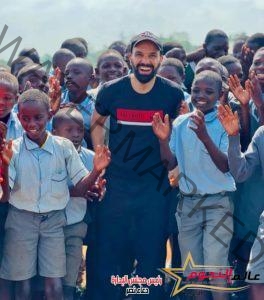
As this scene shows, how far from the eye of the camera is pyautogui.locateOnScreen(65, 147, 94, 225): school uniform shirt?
5406mm

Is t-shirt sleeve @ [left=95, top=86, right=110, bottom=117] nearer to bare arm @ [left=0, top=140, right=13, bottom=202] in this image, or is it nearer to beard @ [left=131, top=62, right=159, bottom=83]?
beard @ [left=131, top=62, right=159, bottom=83]

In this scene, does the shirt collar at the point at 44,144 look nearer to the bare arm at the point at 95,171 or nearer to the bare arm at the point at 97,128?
the bare arm at the point at 95,171

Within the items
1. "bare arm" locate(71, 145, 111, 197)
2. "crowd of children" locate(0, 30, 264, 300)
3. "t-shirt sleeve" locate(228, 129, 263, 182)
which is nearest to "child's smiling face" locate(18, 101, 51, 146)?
"crowd of children" locate(0, 30, 264, 300)

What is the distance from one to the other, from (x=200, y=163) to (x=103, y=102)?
83 centimetres

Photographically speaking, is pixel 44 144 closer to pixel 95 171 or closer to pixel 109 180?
pixel 95 171

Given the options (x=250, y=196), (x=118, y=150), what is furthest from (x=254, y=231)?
(x=118, y=150)

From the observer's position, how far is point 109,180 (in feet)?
18.1

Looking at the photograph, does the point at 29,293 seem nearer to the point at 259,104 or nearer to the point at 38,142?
the point at 38,142

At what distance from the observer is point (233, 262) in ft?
19.3

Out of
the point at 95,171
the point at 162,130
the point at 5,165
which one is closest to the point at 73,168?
the point at 95,171

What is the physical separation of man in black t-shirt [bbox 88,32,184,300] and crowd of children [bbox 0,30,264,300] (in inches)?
0.6

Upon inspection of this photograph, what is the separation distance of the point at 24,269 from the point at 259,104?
6.79ft

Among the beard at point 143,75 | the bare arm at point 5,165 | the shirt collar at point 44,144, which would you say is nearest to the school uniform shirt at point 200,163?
the beard at point 143,75

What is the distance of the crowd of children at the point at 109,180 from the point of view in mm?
5117
